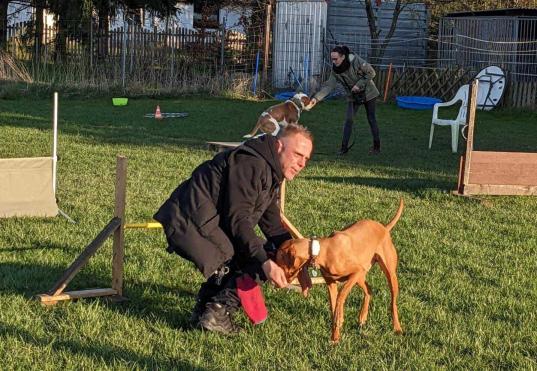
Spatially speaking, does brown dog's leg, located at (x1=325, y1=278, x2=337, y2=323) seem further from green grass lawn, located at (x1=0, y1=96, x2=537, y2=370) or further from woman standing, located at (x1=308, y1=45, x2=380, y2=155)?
woman standing, located at (x1=308, y1=45, x2=380, y2=155)

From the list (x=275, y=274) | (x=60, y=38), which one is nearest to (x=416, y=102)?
(x=60, y=38)

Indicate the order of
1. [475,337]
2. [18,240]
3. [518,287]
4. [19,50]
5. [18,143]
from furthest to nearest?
[19,50] → [18,143] → [18,240] → [518,287] → [475,337]

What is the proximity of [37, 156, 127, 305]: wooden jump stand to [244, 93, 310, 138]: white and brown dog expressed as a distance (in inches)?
311

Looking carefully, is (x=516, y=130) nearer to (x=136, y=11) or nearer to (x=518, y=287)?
(x=518, y=287)

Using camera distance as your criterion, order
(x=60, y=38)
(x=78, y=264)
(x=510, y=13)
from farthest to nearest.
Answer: (x=60, y=38)
(x=510, y=13)
(x=78, y=264)

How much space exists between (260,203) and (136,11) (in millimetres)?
24424

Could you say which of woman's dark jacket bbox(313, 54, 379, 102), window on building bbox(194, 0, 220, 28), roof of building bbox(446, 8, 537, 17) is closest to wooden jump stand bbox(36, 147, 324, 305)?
woman's dark jacket bbox(313, 54, 379, 102)

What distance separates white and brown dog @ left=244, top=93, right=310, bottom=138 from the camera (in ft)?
42.1

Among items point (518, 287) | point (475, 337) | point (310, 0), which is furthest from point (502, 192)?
point (310, 0)

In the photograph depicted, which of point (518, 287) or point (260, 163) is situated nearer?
point (260, 163)

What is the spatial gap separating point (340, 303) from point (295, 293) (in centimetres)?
99

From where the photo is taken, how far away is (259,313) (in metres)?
4.38

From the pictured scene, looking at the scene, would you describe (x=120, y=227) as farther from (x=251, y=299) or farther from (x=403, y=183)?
(x=403, y=183)

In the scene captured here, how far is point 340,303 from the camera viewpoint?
419 cm
